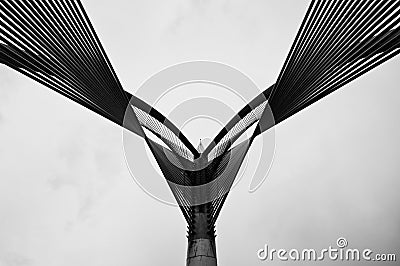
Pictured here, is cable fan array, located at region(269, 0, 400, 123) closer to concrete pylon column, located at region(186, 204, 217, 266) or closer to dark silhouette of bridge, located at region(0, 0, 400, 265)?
dark silhouette of bridge, located at region(0, 0, 400, 265)

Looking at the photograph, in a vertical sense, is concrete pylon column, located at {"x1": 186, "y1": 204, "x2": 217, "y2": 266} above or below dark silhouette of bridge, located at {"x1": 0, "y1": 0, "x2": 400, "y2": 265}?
below

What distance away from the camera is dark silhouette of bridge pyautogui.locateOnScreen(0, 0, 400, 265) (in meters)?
8.95

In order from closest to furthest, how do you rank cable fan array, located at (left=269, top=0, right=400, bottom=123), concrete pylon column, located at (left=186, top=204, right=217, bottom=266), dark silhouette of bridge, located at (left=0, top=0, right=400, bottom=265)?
cable fan array, located at (left=269, top=0, right=400, bottom=123), dark silhouette of bridge, located at (left=0, top=0, right=400, bottom=265), concrete pylon column, located at (left=186, top=204, right=217, bottom=266)

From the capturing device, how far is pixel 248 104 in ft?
65.2

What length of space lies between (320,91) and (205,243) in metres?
10.1

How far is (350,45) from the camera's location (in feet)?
32.9

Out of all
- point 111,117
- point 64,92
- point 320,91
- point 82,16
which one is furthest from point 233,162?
point 82,16

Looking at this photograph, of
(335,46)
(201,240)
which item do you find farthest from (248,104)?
(335,46)

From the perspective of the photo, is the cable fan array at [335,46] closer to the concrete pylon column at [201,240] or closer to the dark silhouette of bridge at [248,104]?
the dark silhouette of bridge at [248,104]

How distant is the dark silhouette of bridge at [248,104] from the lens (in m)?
8.95

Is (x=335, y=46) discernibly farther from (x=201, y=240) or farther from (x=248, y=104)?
(x=201, y=240)

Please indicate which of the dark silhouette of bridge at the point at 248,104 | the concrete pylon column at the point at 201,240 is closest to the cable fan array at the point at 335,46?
the dark silhouette of bridge at the point at 248,104

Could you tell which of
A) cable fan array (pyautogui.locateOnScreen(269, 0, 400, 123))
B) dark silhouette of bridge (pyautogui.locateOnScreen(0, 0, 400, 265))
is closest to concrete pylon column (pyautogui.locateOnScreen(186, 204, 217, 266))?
dark silhouette of bridge (pyautogui.locateOnScreen(0, 0, 400, 265))

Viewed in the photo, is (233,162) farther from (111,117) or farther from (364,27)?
(364,27)
